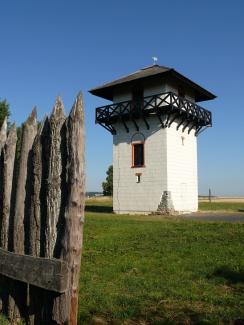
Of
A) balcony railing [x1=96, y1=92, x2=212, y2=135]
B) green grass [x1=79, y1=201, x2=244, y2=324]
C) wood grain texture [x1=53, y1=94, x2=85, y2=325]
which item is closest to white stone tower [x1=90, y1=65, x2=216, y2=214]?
balcony railing [x1=96, y1=92, x2=212, y2=135]

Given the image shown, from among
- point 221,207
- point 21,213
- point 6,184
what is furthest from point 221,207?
point 21,213

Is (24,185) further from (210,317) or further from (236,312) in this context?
(236,312)

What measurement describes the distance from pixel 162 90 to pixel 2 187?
815 inches

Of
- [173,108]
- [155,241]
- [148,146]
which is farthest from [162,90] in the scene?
[155,241]

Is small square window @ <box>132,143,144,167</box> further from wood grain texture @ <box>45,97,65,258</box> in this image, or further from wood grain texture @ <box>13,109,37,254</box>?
wood grain texture @ <box>45,97,65,258</box>

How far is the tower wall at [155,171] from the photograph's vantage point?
2391 cm

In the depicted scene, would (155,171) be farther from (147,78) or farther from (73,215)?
(73,215)

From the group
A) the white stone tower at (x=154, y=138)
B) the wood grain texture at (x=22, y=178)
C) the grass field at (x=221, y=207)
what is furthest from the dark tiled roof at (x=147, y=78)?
the wood grain texture at (x=22, y=178)

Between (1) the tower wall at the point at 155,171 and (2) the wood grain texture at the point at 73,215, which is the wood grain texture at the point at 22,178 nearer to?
(2) the wood grain texture at the point at 73,215

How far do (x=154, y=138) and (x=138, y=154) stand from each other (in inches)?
66.7

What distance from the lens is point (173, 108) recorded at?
23.3 meters

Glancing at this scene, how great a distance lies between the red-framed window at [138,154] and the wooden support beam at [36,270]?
68.5ft

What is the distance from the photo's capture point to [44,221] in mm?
3861

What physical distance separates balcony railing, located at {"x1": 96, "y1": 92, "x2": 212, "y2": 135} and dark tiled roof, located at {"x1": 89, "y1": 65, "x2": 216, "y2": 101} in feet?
4.27
